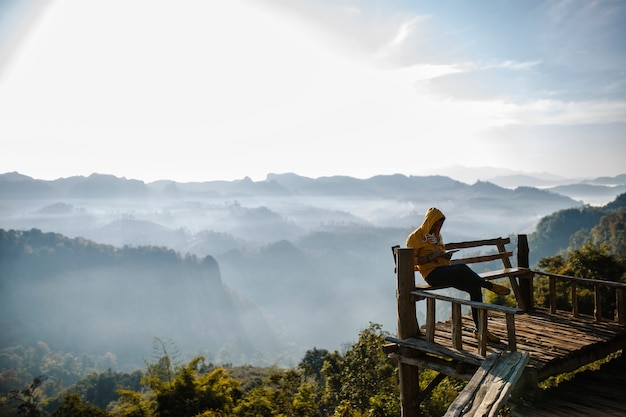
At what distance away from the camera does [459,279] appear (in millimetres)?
5617

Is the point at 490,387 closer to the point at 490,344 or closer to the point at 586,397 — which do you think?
the point at 490,344

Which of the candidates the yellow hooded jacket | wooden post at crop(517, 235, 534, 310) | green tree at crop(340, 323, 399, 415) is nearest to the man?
the yellow hooded jacket

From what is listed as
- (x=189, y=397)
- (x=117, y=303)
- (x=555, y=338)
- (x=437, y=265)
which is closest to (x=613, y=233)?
(x=189, y=397)

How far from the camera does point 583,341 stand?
6.36 meters

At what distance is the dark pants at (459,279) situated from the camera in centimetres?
559

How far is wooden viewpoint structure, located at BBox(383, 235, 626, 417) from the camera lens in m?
4.69

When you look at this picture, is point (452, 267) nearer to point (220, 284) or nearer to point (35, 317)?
point (35, 317)

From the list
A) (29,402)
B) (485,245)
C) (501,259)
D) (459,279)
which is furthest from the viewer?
(29,402)

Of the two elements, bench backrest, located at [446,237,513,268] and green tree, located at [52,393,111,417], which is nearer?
bench backrest, located at [446,237,513,268]

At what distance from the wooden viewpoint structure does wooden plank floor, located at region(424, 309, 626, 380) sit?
0.04ft

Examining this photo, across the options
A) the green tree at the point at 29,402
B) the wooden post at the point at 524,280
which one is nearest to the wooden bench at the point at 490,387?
the wooden post at the point at 524,280

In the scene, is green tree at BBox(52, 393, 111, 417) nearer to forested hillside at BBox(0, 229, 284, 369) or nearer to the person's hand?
the person's hand

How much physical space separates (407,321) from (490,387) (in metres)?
1.53

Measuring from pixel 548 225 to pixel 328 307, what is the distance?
331ft
